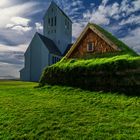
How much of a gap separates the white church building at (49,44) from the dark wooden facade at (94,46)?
32.9 metres

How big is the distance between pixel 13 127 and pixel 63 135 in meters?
2.82

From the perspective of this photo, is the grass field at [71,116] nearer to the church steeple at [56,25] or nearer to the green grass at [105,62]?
the green grass at [105,62]

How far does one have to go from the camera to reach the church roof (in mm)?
63881

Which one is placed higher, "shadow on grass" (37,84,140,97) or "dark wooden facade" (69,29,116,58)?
"dark wooden facade" (69,29,116,58)

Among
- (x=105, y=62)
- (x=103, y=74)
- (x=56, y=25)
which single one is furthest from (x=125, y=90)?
(x=56, y=25)

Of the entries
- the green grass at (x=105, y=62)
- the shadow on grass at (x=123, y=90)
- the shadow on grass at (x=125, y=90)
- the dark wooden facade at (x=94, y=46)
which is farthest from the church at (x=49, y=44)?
the shadow on grass at (x=125, y=90)

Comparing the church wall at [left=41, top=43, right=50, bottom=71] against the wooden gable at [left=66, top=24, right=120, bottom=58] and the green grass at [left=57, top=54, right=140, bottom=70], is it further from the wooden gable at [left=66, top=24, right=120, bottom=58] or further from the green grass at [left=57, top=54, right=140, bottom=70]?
the green grass at [left=57, top=54, right=140, bottom=70]

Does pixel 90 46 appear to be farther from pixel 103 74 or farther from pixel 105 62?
pixel 103 74

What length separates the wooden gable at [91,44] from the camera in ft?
89.7

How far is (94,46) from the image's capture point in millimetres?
28359

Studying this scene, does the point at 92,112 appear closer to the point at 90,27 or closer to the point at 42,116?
the point at 42,116

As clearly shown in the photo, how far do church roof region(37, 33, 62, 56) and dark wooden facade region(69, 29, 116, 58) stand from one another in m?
34.1

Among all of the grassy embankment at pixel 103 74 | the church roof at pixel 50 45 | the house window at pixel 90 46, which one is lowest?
the grassy embankment at pixel 103 74

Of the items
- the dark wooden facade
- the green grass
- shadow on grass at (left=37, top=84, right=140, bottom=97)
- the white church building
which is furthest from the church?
shadow on grass at (left=37, top=84, right=140, bottom=97)
